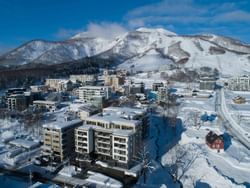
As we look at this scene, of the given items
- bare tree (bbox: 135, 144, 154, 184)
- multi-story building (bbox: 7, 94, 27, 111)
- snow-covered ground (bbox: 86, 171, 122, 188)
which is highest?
multi-story building (bbox: 7, 94, 27, 111)

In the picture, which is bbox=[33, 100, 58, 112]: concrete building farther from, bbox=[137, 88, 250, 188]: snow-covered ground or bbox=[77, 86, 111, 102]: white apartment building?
bbox=[137, 88, 250, 188]: snow-covered ground

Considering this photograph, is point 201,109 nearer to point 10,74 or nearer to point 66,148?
point 66,148

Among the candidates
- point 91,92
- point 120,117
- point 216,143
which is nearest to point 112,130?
point 120,117

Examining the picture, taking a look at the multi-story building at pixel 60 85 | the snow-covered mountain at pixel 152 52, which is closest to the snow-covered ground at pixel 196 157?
the multi-story building at pixel 60 85

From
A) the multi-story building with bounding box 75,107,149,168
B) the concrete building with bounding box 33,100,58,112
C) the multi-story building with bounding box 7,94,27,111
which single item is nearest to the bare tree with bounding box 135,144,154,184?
the multi-story building with bounding box 75,107,149,168

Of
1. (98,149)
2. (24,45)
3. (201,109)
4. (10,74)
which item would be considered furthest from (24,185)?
(24,45)
